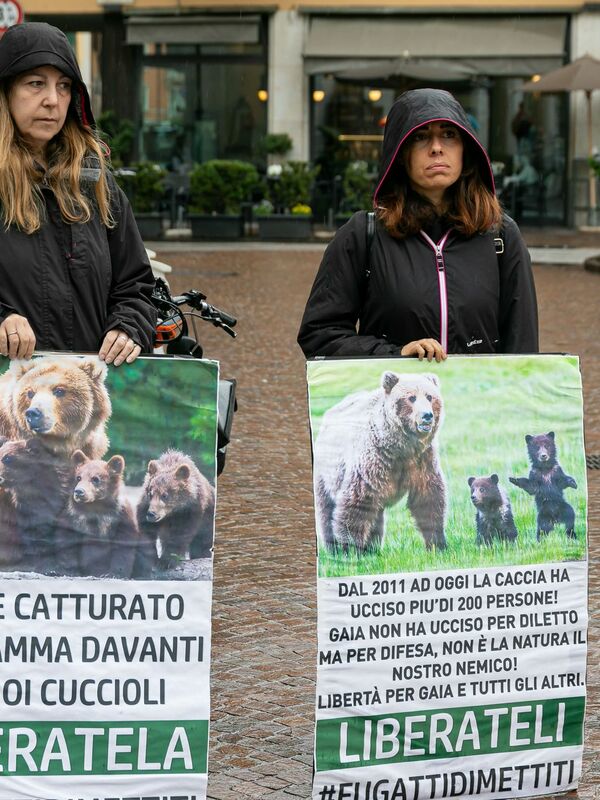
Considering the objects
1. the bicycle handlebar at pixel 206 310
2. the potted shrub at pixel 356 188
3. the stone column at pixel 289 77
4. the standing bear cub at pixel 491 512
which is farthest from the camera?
the stone column at pixel 289 77

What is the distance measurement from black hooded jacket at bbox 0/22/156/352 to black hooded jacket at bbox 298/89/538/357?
1.77 ft

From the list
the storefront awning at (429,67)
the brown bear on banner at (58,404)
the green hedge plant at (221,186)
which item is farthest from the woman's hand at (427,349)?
the storefront awning at (429,67)

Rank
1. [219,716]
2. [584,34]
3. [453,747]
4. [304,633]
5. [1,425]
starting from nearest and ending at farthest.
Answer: [1,425], [453,747], [219,716], [304,633], [584,34]

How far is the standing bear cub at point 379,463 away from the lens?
12.7 feet

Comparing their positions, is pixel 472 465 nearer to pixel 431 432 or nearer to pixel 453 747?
pixel 431 432

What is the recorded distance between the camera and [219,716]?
15.9 feet

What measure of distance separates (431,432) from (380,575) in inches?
15.7

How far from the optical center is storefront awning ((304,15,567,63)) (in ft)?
97.6

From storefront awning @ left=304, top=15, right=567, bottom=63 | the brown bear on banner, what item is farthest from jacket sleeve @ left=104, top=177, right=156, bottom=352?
storefront awning @ left=304, top=15, right=567, bottom=63

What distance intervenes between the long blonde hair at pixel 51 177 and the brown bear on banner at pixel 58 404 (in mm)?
401

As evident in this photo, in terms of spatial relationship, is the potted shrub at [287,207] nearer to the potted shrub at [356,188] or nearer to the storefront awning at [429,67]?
the potted shrub at [356,188]

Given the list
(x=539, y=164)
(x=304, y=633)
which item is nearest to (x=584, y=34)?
(x=539, y=164)

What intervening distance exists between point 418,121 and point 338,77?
2613 cm

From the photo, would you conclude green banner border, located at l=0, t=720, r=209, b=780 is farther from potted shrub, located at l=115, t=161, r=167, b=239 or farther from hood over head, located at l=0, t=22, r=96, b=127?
potted shrub, located at l=115, t=161, r=167, b=239
